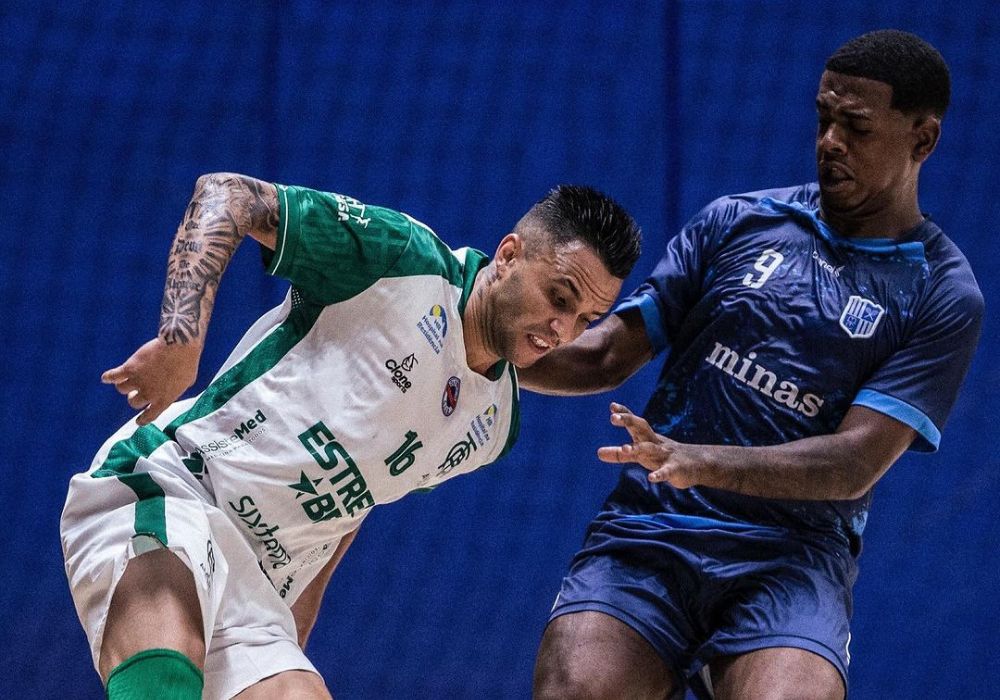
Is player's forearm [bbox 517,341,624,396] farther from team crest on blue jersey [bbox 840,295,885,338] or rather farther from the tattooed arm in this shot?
the tattooed arm

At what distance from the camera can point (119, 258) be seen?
4074 millimetres

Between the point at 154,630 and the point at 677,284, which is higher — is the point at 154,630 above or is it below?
below

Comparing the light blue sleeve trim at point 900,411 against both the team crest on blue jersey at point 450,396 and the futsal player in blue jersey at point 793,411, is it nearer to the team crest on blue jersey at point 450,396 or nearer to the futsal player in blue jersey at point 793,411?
the futsal player in blue jersey at point 793,411

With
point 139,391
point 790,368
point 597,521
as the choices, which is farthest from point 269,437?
point 790,368

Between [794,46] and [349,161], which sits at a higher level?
[794,46]

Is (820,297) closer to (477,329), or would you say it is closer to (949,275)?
(949,275)

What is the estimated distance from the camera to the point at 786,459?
2.41 m

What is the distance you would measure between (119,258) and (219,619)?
2.01 m

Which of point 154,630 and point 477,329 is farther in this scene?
point 477,329

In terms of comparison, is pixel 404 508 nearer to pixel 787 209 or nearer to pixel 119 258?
pixel 119 258

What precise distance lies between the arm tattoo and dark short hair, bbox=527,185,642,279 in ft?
1.79

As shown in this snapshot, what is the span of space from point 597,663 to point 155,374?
1003mm

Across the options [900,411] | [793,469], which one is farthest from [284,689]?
[900,411]

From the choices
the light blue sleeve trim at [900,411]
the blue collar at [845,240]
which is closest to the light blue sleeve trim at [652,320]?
the blue collar at [845,240]
